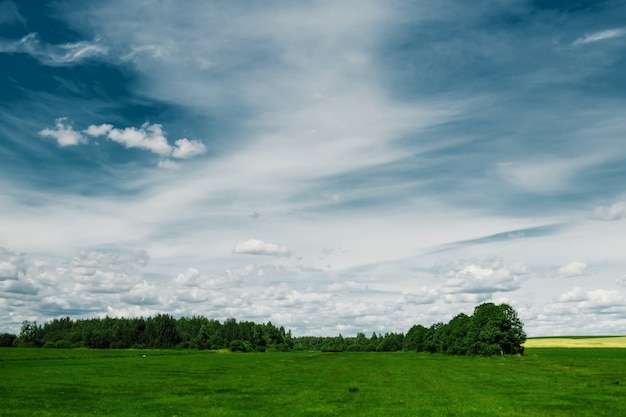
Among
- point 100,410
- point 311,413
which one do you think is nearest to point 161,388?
point 100,410

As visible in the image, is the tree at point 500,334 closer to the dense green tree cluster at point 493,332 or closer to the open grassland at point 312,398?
the dense green tree cluster at point 493,332

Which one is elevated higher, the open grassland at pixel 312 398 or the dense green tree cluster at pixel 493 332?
the dense green tree cluster at pixel 493 332

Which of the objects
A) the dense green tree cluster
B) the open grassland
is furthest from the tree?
the open grassland

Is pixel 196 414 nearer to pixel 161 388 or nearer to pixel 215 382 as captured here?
pixel 161 388

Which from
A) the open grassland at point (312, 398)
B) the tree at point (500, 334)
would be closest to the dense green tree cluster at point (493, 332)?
the tree at point (500, 334)

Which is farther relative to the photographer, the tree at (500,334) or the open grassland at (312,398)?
the tree at (500,334)

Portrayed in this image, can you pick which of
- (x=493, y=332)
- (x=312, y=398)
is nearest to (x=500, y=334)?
(x=493, y=332)

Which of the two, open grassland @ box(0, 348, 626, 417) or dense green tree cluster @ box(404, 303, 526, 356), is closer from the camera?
open grassland @ box(0, 348, 626, 417)

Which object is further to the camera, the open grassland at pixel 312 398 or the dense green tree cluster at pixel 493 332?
the dense green tree cluster at pixel 493 332

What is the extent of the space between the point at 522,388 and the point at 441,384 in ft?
24.7

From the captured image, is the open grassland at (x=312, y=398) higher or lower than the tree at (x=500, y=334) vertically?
lower

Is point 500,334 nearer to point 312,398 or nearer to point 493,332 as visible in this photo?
point 493,332

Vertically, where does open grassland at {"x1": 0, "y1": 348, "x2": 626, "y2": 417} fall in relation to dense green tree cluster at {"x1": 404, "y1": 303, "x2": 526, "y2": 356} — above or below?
below

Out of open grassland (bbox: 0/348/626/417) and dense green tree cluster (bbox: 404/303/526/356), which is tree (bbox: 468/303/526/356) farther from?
open grassland (bbox: 0/348/626/417)
